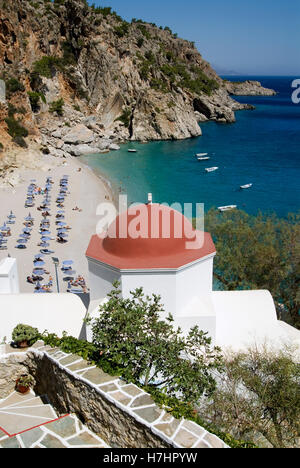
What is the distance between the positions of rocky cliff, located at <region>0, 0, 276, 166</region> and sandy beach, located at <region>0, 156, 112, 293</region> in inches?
275

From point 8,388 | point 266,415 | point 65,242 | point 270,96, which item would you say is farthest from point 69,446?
point 270,96

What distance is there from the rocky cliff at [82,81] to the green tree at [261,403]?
4110cm

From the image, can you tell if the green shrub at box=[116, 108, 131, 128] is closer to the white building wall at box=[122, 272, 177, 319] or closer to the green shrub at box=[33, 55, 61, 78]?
the green shrub at box=[33, 55, 61, 78]

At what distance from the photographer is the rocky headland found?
155ft

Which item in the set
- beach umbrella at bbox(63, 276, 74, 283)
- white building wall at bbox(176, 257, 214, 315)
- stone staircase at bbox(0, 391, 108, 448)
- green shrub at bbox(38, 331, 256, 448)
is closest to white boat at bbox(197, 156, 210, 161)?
beach umbrella at bbox(63, 276, 74, 283)

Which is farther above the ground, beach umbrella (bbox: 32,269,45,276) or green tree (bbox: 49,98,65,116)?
green tree (bbox: 49,98,65,116)

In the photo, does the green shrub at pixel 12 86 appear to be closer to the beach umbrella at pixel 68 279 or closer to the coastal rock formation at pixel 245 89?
the beach umbrella at pixel 68 279

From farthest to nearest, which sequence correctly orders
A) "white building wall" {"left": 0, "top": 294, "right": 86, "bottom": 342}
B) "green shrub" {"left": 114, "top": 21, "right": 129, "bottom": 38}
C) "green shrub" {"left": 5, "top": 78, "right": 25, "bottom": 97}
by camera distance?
"green shrub" {"left": 114, "top": 21, "right": 129, "bottom": 38} → "green shrub" {"left": 5, "top": 78, "right": 25, "bottom": 97} → "white building wall" {"left": 0, "top": 294, "right": 86, "bottom": 342}

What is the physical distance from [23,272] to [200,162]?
3679 cm

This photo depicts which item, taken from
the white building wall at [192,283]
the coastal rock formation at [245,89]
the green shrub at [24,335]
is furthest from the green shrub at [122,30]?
the coastal rock formation at [245,89]

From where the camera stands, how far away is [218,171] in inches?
1960

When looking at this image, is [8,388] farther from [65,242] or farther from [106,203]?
[106,203]

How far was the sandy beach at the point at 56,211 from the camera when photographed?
74.5 feet

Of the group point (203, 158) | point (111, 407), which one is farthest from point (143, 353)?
point (203, 158)
